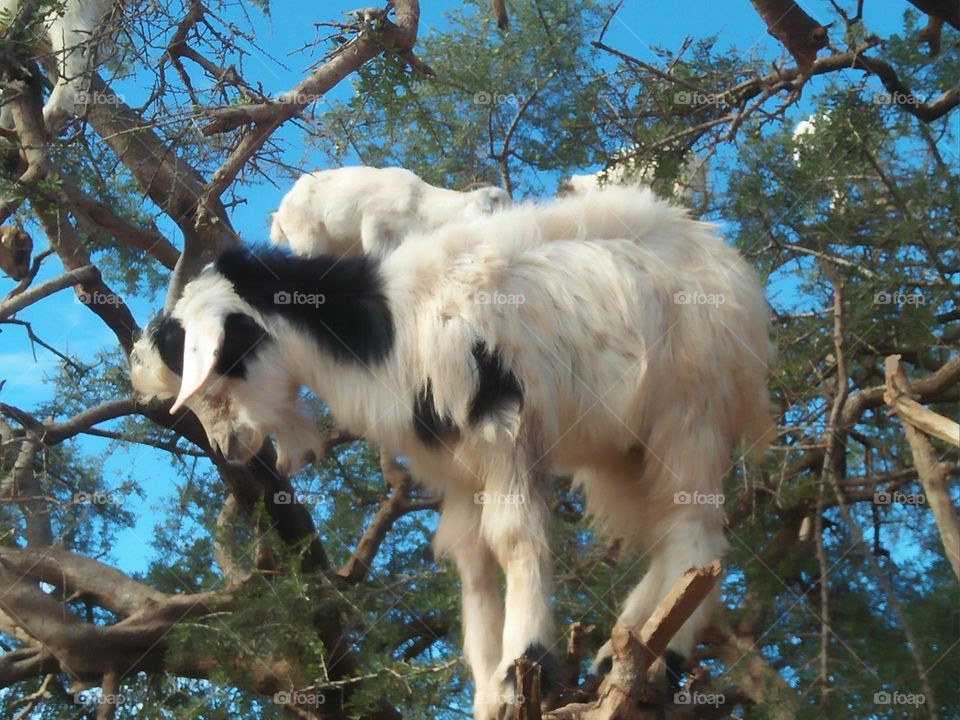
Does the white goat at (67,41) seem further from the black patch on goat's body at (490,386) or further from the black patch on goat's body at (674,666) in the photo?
the black patch on goat's body at (674,666)

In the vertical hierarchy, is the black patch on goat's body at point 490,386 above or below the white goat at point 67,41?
below

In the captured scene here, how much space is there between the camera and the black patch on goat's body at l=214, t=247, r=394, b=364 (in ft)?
14.7

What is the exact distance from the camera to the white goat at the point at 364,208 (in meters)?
5.97

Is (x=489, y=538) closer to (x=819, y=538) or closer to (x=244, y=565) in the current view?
(x=819, y=538)

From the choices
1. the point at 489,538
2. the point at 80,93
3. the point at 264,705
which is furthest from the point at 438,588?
the point at 80,93

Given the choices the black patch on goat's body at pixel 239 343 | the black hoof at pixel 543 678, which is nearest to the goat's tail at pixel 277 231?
the black patch on goat's body at pixel 239 343

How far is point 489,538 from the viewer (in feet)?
13.8

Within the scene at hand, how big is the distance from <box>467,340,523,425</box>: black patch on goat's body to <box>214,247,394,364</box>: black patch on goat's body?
38cm

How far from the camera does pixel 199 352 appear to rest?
14.2 feet

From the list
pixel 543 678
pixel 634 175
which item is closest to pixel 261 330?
pixel 543 678

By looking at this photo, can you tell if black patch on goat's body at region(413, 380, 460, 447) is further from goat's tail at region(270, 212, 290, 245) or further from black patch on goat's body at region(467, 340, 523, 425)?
goat's tail at region(270, 212, 290, 245)

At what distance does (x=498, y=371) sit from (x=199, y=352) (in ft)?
3.63

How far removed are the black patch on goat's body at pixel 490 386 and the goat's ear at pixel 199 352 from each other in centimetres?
95

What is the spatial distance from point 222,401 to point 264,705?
1804 millimetres
